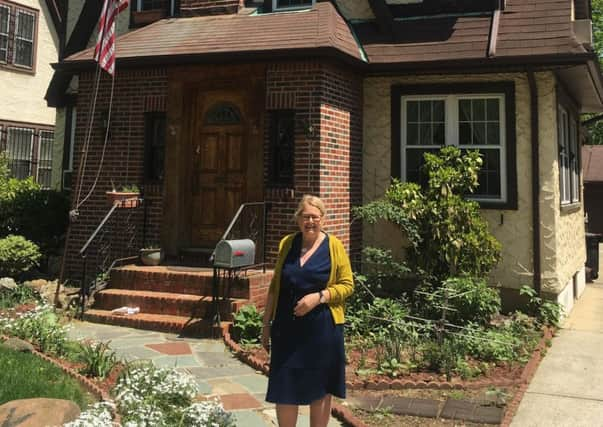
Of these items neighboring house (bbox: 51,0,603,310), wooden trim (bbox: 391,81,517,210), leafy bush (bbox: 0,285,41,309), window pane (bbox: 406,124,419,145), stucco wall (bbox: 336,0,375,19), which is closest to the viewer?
leafy bush (bbox: 0,285,41,309)

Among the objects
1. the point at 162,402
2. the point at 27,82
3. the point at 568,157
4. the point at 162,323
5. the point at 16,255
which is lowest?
the point at 162,402

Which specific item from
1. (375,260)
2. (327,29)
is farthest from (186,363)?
(327,29)

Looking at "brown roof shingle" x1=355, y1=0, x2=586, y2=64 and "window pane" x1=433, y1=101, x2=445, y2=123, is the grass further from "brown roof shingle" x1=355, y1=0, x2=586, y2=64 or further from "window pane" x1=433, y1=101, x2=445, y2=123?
"window pane" x1=433, y1=101, x2=445, y2=123

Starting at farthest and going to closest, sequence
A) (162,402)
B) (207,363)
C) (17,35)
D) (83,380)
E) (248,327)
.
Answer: (17,35) → (248,327) → (207,363) → (83,380) → (162,402)

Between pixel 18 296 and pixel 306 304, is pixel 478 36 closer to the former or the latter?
pixel 306 304

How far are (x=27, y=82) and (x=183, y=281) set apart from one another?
12873 millimetres

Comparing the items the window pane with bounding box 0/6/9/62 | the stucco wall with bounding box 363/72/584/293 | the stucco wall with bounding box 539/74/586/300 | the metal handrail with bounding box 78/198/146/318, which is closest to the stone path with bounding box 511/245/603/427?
the stucco wall with bounding box 539/74/586/300

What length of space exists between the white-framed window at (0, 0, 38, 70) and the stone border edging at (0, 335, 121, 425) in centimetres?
1381

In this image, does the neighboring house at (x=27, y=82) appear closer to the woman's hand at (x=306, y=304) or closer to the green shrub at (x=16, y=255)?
the green shrub at (x=16, y=255)

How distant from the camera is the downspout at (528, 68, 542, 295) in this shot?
8.01 metres

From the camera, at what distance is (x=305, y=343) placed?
3400mm

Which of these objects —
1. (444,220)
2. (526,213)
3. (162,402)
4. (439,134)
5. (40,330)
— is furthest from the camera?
(439,134)

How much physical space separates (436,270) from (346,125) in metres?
2.72

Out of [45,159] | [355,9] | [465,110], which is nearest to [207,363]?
[465,110]
